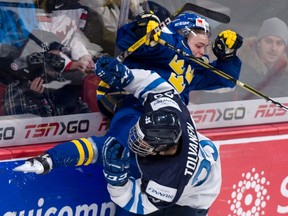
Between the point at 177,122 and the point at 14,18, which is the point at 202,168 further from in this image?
the point at 14,18

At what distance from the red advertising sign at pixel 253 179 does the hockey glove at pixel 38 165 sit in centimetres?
111

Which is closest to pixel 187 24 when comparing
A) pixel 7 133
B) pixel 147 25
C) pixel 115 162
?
pixel 147 25

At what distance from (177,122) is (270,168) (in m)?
1.20

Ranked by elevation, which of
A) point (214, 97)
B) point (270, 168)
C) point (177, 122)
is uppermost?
point (177, 122)

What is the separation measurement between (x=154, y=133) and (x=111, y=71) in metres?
0.34

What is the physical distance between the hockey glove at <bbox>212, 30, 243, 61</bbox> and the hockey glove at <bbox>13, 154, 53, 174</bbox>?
3.19 ft

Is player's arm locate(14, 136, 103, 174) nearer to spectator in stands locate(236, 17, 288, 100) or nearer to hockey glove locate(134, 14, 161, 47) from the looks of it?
hockey glove locate(134, 14, 161, 47)

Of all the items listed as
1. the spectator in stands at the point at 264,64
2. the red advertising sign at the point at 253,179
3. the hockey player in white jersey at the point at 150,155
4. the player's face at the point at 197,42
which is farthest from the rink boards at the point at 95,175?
the player's face at the point at 197,42

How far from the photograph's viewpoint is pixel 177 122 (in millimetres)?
3289

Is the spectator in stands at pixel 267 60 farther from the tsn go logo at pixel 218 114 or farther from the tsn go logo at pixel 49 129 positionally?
the tsn go logo at pixel 49 129

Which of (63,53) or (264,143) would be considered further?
(264,143)

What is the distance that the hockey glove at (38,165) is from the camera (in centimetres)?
325

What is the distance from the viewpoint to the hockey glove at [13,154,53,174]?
3248mm

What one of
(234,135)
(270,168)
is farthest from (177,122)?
(270,168)
